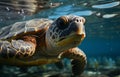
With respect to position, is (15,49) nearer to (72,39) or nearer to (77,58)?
(72,39)

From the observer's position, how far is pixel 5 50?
4375 millimetres

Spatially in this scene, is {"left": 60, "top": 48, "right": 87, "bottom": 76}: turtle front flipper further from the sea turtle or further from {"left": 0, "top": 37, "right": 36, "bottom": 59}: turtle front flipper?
{"left": 0, "top": 37, "right": 36, "bottom": 59}: turtle front flipper

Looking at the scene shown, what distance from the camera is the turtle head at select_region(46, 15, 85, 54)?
13.0 feet

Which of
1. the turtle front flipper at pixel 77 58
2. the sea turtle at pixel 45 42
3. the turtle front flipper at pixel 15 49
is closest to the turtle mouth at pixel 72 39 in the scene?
the sea turtle at pixel 45 42

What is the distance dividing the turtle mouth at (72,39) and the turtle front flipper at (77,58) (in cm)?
166

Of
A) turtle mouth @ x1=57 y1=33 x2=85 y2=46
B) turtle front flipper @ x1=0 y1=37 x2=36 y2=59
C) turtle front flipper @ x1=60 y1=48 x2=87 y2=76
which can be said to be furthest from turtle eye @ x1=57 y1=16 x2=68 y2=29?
turtle front flipper @ x1=60 y1=48 x2=87 y2=76

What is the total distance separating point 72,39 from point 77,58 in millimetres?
2505

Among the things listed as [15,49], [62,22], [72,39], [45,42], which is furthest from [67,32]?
[45,42]

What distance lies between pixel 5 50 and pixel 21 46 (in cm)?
44

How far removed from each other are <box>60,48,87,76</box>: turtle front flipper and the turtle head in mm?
1337

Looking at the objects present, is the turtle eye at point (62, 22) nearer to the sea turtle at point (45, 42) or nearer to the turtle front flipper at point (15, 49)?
the sea turtle at point (45, 42)

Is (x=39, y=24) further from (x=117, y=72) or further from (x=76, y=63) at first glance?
(x=117, y=72)

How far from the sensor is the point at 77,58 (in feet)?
21.7

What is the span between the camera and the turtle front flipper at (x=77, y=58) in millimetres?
6254
